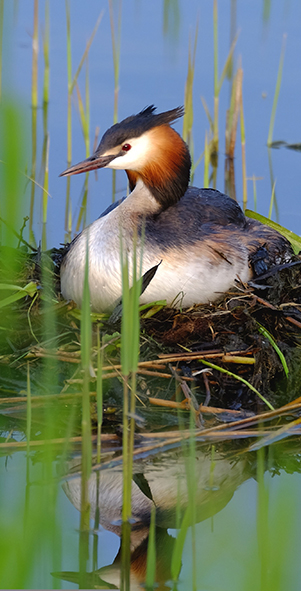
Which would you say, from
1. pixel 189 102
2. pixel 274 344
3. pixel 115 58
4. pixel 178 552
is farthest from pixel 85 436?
pixel 115 58

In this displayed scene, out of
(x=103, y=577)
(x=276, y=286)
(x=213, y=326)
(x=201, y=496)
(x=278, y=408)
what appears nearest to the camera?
(x=103, y=577)

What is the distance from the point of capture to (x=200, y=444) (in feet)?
11.5

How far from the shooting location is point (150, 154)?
14.9 ft

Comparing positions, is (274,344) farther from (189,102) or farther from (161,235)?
(189,102)

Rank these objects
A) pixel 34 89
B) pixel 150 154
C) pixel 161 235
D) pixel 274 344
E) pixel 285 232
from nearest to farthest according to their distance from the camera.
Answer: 1. pixel 274 344
2. pixel 161 235
3. pixel 150 154
4. pixel 285 232
5. pixel 34 89

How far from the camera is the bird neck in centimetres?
454

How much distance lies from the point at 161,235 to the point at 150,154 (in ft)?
1.64

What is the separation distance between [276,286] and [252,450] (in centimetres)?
119

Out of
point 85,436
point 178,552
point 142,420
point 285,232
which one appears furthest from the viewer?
point 285,232

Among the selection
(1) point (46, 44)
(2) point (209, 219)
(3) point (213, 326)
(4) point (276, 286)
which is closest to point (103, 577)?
(3) point (213, 326)

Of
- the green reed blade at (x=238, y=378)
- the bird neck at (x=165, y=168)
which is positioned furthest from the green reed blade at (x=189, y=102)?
the green reed blade at (x=238, y=378)

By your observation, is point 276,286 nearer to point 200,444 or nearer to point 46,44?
point 200,444

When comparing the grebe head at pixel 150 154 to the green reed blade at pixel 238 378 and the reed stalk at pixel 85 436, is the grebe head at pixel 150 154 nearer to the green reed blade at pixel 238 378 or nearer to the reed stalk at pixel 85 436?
the green reed blade at pixel 238 378

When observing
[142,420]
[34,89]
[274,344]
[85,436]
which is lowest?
[142,420]
